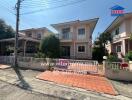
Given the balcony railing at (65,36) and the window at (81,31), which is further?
the balcony railing at (65,36)

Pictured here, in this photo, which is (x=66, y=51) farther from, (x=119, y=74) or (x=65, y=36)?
(x=119, y=74)

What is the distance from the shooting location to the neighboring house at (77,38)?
65.1 ft

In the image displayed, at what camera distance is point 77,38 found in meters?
20.4

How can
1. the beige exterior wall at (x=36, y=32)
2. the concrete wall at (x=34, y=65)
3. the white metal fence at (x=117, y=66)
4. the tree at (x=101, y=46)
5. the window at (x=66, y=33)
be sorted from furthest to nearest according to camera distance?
1. the beige exterior wall at (x=36, y=32)
2. the tree at (x=101, y=46)
3. the window at (x=66, y=33)
4. the concrete wall at (x=34, y=65)
5. the white metal fence at (x=117, y=66)

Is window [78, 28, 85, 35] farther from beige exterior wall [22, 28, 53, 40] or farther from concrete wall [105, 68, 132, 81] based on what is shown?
concrete wall [105, 68, 132, 81]

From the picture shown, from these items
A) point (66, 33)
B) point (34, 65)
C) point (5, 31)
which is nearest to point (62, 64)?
point (34, 65)

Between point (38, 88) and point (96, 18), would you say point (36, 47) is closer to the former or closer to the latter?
point (96, 18)

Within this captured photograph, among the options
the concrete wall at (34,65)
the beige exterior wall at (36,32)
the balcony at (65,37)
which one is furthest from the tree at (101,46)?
the concrete wall at (34,65)

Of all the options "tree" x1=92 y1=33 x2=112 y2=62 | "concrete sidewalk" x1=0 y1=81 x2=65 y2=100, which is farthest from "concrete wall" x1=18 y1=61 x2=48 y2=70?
"tree" x1=92 y1=33 x2=112 y2=62

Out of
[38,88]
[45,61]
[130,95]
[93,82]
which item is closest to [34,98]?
[38,88]

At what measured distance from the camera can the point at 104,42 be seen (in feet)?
73.6

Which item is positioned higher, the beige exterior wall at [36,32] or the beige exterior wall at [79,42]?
the beige exterior wall at [36,32]

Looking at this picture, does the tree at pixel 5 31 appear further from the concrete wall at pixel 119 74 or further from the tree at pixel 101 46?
the concrete wall at pixel 119 74

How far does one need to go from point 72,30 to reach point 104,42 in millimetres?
6272
